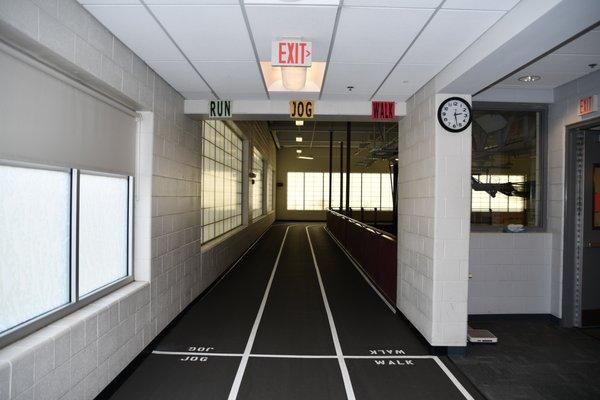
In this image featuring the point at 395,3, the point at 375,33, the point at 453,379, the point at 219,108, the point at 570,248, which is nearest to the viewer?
the point at 395,3

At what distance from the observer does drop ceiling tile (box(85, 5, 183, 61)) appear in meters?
2.82

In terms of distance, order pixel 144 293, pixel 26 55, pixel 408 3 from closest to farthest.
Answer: pixel 26 55
pixel 408 3
pixel 144 293

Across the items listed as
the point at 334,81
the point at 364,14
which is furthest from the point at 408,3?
the point at 334,81

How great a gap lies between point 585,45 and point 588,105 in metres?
1.13

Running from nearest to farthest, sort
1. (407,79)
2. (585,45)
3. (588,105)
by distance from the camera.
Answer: (585,45), (407,79), (588,105)

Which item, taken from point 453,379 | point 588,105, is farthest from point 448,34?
point 453,379

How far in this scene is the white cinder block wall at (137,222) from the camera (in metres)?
2.31

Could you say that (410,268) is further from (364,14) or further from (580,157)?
(364,14)

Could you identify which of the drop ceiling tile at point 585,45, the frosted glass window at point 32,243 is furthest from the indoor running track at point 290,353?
the drop ceiling tile at point 585,45

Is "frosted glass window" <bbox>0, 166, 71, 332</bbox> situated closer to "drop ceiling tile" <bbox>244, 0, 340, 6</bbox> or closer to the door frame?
"drop ceiling tile" <bbox>244, 0, 340, 6</bbox>

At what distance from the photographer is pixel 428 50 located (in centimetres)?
346

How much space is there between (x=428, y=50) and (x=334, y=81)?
117 centimetres

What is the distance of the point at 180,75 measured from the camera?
168 inches

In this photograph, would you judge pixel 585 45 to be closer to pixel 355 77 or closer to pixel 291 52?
pixel 355 77
